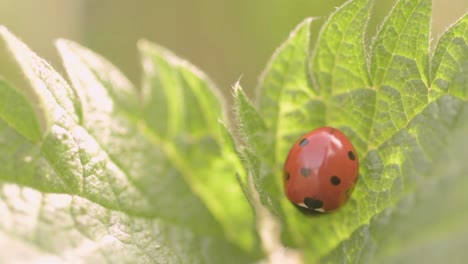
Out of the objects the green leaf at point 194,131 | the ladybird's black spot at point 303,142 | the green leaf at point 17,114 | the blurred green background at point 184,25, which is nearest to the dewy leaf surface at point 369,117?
the ladybird's black spot at point 303,142

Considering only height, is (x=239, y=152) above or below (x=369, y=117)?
below

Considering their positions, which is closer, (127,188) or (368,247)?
(368,247)

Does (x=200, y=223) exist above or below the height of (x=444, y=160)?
above

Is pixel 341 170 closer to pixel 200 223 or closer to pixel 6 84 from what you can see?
pixel 200 223

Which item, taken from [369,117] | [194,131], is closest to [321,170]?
[369,117]

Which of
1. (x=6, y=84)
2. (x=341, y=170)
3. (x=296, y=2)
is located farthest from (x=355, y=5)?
(x=296, y=2)

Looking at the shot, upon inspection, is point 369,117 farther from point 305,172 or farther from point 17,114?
point 17,114

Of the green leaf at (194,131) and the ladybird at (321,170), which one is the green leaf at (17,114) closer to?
the green leaf at (194,131)
